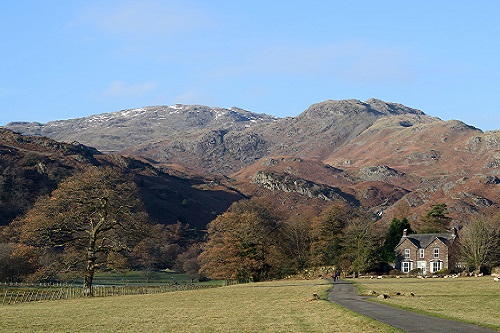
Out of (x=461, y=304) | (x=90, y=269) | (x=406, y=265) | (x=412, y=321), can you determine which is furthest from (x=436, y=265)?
(x=412, y=321)

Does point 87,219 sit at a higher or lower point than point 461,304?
Answer: higher

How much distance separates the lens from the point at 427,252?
12175 centimetres

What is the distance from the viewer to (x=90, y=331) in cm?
3183

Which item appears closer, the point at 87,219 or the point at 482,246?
the point at 87,219

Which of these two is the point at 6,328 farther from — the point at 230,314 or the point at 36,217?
the point at 36,217

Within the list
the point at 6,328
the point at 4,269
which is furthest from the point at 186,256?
the point at 6,328

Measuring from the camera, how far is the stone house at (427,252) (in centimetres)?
11969

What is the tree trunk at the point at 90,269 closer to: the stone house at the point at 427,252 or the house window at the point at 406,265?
the stone house at the point at 427,252

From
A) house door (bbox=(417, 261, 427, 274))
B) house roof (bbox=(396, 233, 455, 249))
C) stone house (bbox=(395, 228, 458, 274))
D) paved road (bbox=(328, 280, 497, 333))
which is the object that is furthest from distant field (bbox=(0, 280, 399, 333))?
house roof (bbox=(396, 233, 455, 249))

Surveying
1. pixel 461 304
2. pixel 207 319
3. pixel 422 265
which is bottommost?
pixel 207 319

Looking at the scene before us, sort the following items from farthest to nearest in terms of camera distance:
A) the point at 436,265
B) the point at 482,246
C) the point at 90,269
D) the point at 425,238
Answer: the point at 425,238 → the point at 436,265 → the point at 482,246 → the point at 90,269

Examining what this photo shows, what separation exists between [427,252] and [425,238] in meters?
3.66

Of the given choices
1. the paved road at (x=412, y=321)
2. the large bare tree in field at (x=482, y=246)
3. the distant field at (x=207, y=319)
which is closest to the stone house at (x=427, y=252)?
the large bare tree in field at (x=482, y=246)

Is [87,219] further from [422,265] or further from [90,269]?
[422,265]
